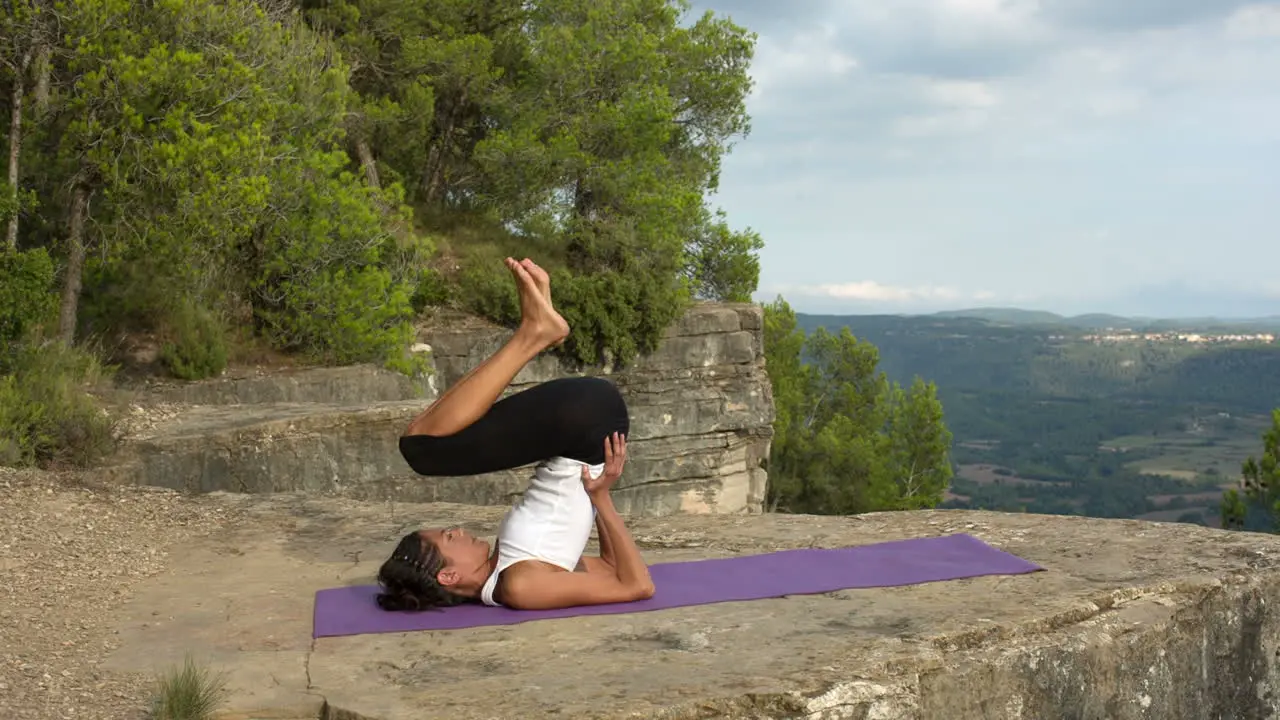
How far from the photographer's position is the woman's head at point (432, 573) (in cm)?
485

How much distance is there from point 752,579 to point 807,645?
110cm

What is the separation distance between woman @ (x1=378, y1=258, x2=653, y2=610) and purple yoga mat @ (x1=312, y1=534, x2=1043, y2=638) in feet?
0.28

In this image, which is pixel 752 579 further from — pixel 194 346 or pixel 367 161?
pixel 367 161

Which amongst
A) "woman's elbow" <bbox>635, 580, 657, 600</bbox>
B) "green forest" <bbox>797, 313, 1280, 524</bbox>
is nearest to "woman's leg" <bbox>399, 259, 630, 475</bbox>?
"woman's elbow" <bbox>635, 580, 657, 600</bbox>

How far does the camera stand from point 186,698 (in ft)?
12.4

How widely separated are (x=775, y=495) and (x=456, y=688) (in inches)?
1294

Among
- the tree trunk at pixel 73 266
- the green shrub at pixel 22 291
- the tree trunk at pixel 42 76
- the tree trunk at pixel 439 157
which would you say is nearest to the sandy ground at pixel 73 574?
the green shrub at pixel 22 291

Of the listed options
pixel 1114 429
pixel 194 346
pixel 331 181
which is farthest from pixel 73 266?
pixel 1114 429

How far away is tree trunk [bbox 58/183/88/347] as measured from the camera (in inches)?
506

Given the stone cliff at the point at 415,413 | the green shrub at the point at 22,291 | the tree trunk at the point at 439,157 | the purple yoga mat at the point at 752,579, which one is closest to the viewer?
the purple yoga mat at the point at 752,579

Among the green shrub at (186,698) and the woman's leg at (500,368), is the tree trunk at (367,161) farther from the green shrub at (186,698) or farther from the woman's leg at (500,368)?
the green shrub at (186,698)

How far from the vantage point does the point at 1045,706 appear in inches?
178

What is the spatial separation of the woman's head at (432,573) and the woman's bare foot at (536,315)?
106 centimetres

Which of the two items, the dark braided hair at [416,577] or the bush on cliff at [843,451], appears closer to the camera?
the dark braided hair at [416,577]
